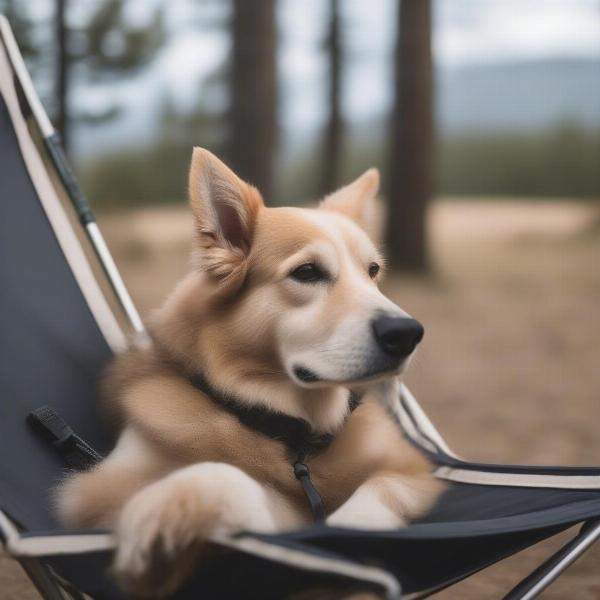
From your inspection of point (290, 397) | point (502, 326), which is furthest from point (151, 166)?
point (290, 397)

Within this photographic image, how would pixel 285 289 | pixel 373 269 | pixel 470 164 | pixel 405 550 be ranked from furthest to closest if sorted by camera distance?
pixel 470 164
pixel 373 269
pixel 285 289
pixel 405 550

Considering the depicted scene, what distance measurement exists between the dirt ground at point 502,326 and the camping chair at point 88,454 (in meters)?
0.28

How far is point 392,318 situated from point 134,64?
6.49m

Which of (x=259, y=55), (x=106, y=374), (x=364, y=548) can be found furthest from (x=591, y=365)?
(x=364, y=548)

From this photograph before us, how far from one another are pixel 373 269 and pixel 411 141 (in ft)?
20.1

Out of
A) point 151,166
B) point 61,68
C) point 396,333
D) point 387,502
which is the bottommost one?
point 151,166

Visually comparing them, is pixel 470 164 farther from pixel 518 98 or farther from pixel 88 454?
pixel 88 454

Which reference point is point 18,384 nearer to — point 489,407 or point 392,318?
point 392,318

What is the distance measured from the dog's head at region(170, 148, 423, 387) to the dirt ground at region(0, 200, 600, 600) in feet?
1.05

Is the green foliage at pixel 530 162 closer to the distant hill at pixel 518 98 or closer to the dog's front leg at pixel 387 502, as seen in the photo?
the distant hill at pixel 518 98

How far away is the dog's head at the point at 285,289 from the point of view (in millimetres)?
1811

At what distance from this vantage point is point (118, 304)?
111 inches

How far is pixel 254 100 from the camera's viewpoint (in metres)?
6.13

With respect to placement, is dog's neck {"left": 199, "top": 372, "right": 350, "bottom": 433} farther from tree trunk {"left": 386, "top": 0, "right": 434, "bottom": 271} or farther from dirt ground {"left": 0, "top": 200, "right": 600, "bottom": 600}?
tree trunk {"left": 386, "top": 0, "right": 434, "bottom": 271}
